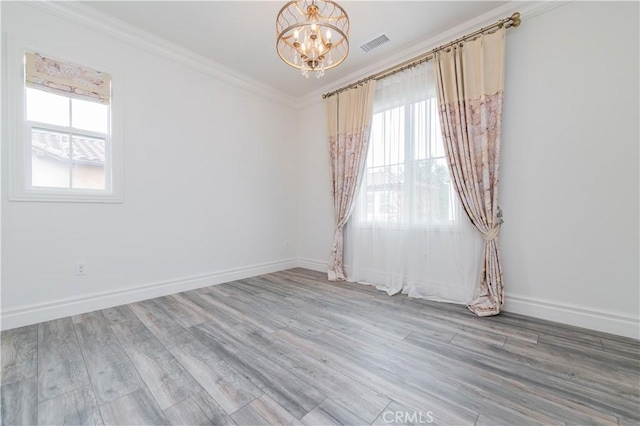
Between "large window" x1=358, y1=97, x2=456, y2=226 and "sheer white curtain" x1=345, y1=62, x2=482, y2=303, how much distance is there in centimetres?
1

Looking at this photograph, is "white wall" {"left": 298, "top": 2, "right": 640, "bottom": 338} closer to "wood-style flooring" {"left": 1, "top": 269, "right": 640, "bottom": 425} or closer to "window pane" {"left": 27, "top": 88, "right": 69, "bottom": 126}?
"wood-style flooring" {"left": 1, "top": 269, "right": 640, "bottom": 425}

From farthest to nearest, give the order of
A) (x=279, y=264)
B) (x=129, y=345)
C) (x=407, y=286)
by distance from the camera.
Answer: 1. (x=279, y=264)
2. (x=407, y=286)
3. (x=129, y=345)

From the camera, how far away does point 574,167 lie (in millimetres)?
2156

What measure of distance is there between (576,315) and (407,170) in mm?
1962

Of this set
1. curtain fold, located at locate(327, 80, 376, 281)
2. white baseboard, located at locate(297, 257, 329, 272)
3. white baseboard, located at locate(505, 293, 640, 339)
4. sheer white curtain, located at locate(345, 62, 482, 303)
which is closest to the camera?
white baseboard, located at locate(505, 293, 640, 339)

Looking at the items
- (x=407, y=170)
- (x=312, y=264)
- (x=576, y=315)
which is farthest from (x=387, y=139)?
(x=576, y=315)

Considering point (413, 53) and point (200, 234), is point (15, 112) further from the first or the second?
point (413, 53)

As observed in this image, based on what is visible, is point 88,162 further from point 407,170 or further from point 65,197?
point 407,170

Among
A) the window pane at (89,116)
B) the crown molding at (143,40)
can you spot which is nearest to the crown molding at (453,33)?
the crown molding at (143,40)

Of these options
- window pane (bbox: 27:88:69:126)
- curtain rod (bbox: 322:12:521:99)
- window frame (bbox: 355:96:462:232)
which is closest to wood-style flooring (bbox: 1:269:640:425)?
window frame (bbox: 355:96:462:232)

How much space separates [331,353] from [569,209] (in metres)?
2.31

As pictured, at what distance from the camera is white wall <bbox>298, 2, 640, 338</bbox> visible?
197cm

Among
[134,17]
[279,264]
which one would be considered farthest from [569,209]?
[134,17]

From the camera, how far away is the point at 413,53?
3.02 m
